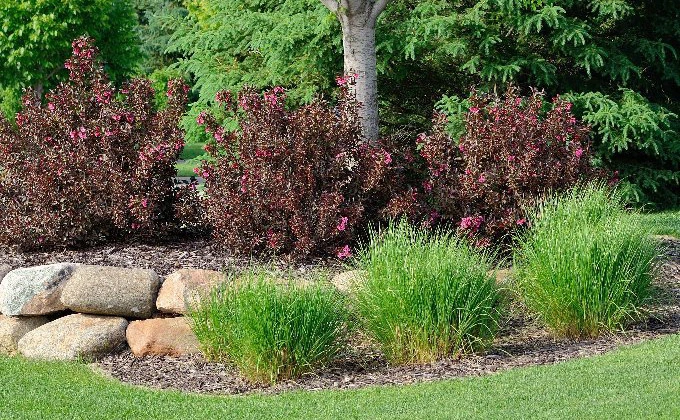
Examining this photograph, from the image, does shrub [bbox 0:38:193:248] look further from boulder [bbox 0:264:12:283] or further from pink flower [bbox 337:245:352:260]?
pink flower [bbox 337:245:352:260]

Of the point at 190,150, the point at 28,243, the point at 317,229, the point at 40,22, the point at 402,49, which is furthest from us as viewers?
the point at 190,150

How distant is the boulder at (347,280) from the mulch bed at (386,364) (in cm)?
38

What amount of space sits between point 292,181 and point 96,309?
1.72m

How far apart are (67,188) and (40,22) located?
11.9 m

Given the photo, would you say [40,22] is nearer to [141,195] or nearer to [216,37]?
[216,37]

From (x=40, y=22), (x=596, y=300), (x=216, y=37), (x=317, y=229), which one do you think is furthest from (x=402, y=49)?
(x=40, y=22)

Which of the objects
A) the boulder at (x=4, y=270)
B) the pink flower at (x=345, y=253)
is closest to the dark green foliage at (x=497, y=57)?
the pink flower at (x=345, y=253)

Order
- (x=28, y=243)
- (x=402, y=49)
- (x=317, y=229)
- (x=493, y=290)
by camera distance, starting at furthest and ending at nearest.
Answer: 1. (x=402, y=49)
2. (x=28, y=243)
3. (x=317, y=229)
4. (x=493, y=290)

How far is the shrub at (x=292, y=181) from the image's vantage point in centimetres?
730

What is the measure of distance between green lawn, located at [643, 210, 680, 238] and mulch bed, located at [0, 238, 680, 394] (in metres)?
2.43

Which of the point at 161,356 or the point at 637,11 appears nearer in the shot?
the point at 161,356


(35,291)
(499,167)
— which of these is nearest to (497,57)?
(499,167)

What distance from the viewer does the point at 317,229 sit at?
730 cm

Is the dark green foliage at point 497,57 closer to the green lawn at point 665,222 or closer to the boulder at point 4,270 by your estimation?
the green lawn at point 665,222
